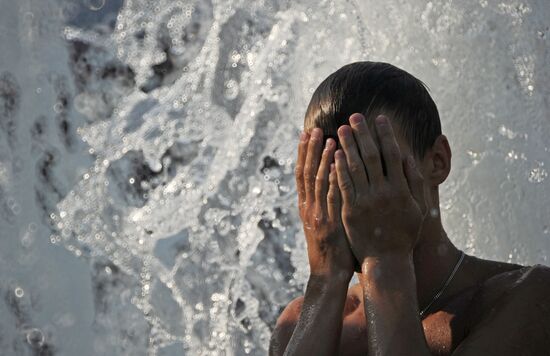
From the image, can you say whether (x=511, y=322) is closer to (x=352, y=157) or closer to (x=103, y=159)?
(x=352, y=157)

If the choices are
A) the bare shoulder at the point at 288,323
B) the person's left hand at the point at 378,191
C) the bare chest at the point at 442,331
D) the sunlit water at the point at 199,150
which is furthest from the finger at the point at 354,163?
the sunlit water at the point at 199,150

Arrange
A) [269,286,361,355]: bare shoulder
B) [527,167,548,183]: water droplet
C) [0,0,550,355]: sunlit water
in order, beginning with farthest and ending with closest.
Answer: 1. [0,0,550,355]: sunlit water
2. [527,167,548,183]: water droplet
3. [269,286,361,355]: bare shoulder

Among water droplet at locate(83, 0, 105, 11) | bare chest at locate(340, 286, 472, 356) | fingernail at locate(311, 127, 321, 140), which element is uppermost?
water droplet at locate(83, 0, 105, 11)

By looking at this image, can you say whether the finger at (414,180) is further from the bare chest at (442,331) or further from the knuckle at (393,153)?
the bare chest at (442,331)

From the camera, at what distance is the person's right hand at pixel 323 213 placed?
8.87 ft

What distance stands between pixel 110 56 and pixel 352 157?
2898mm

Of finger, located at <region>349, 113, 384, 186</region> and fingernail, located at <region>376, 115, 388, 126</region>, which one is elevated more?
fingernail, located at <region>376, 115, 388, 126</region>

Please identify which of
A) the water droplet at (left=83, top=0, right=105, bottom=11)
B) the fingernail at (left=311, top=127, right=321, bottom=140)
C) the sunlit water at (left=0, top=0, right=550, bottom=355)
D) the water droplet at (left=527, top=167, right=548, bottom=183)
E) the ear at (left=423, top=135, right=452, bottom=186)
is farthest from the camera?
the water droplet at (left=83, top=0, right=105, bottom=11)

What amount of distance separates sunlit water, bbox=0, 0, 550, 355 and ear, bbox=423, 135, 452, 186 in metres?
1.04

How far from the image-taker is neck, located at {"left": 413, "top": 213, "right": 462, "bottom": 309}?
2.86 meters

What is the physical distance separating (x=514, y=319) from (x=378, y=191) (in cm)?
41

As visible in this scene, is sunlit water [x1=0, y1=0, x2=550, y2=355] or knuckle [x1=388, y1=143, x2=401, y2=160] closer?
knuckle [x1=388, y1=143, x2=401, y2=160]

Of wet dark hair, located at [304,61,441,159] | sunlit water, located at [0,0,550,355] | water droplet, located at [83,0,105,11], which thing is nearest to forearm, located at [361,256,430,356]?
wet dark hair, located at [304,61,441,159]

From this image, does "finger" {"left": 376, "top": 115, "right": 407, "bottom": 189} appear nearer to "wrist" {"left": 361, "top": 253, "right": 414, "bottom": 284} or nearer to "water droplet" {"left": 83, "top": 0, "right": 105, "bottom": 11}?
"wrist" {"left": 361, "top": 253, "right": 414, "bottom": 284}
